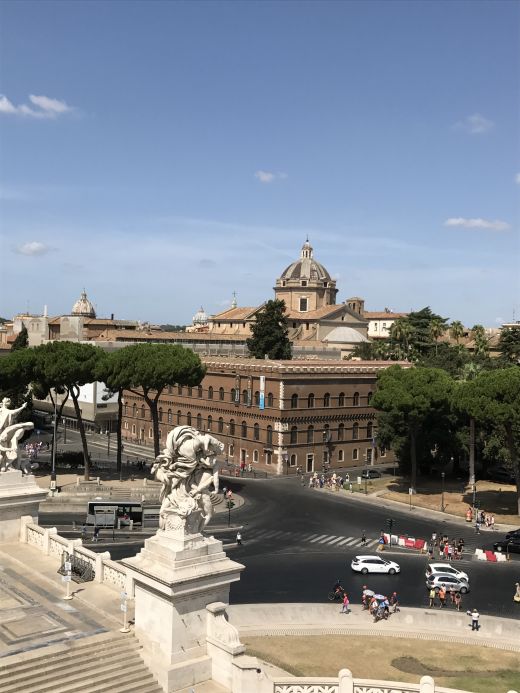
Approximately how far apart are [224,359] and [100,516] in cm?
3673

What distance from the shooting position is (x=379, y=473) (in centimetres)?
6788

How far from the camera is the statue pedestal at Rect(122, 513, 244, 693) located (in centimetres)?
1488

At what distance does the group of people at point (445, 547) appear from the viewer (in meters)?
40.1

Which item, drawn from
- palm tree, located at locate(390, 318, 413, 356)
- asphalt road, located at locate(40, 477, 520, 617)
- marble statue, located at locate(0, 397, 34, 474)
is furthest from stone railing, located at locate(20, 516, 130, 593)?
palm tree, located at locate(390, 318, 413, 356)

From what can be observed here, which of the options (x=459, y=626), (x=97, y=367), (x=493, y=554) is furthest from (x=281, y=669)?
(x=97, y=367)

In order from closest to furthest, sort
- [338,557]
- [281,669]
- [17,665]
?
[17,665]
[281,669]
[338,557]

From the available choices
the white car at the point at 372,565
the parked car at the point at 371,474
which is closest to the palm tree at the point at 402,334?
the parked car at the point at 371,474

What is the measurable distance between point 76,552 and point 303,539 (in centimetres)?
2403

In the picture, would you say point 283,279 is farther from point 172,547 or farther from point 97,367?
point 172,547

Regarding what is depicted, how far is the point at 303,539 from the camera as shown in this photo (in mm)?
43562

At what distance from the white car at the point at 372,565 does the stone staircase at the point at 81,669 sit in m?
22.3

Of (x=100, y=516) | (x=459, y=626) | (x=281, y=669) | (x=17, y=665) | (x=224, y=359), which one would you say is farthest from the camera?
(x=224, y=359)

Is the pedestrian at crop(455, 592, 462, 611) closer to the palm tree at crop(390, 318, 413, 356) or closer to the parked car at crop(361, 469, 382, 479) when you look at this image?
the parked car at crop(361, 469, 382, 479)

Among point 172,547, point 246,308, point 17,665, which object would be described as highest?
point 246,308
